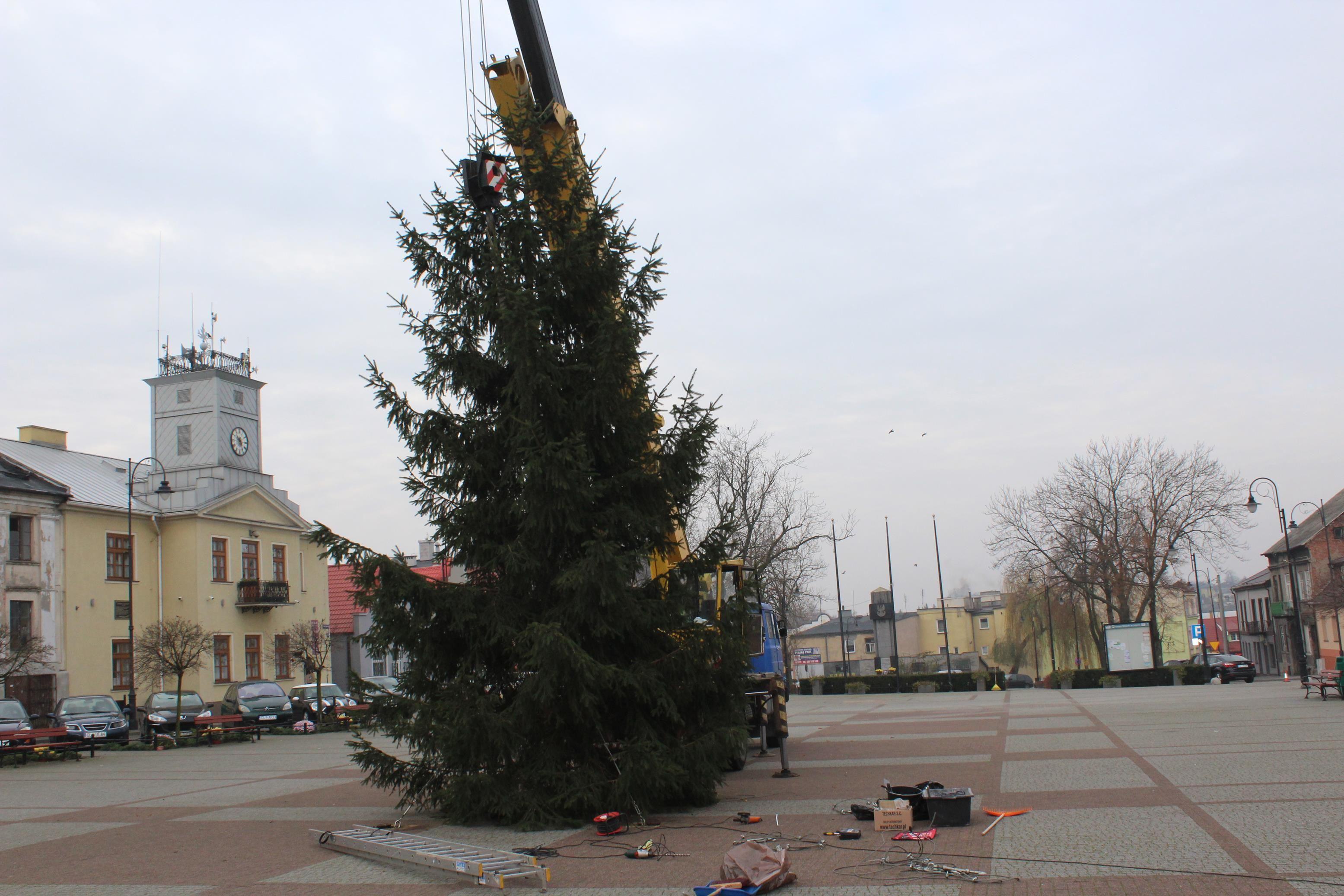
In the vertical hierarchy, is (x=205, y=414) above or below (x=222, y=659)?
above

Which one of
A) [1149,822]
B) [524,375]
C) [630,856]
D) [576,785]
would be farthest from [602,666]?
[1149,822]

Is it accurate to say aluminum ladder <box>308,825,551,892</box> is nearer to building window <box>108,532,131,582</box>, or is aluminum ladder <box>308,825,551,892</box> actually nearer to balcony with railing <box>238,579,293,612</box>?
building window <box>108,532,131,582</box>

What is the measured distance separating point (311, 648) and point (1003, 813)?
1260 inches

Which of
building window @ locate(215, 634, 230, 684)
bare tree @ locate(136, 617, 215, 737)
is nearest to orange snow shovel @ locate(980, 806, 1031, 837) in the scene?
bare tree @ locate(136, 617, 215, 737)

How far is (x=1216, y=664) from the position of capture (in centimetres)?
4969

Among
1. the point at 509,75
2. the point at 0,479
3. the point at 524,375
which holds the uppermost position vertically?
the point at 509,75

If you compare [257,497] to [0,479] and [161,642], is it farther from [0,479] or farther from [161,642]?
[161,642]

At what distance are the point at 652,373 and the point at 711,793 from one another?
496cm

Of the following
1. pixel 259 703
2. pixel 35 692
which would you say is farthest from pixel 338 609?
pixel 259 703

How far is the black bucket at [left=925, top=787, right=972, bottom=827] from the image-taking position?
9.86 m

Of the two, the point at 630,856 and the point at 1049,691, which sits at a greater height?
the point at 630,856

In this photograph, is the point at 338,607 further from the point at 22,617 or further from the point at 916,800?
the point at 916,800

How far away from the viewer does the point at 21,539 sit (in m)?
37.0

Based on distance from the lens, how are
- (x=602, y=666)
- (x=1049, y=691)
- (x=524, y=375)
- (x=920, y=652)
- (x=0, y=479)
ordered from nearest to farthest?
(x=602, y=666) < (x=524, y=375) < (x=0, y=479) < (x=1049, y=691) < (x=920, y=652)
